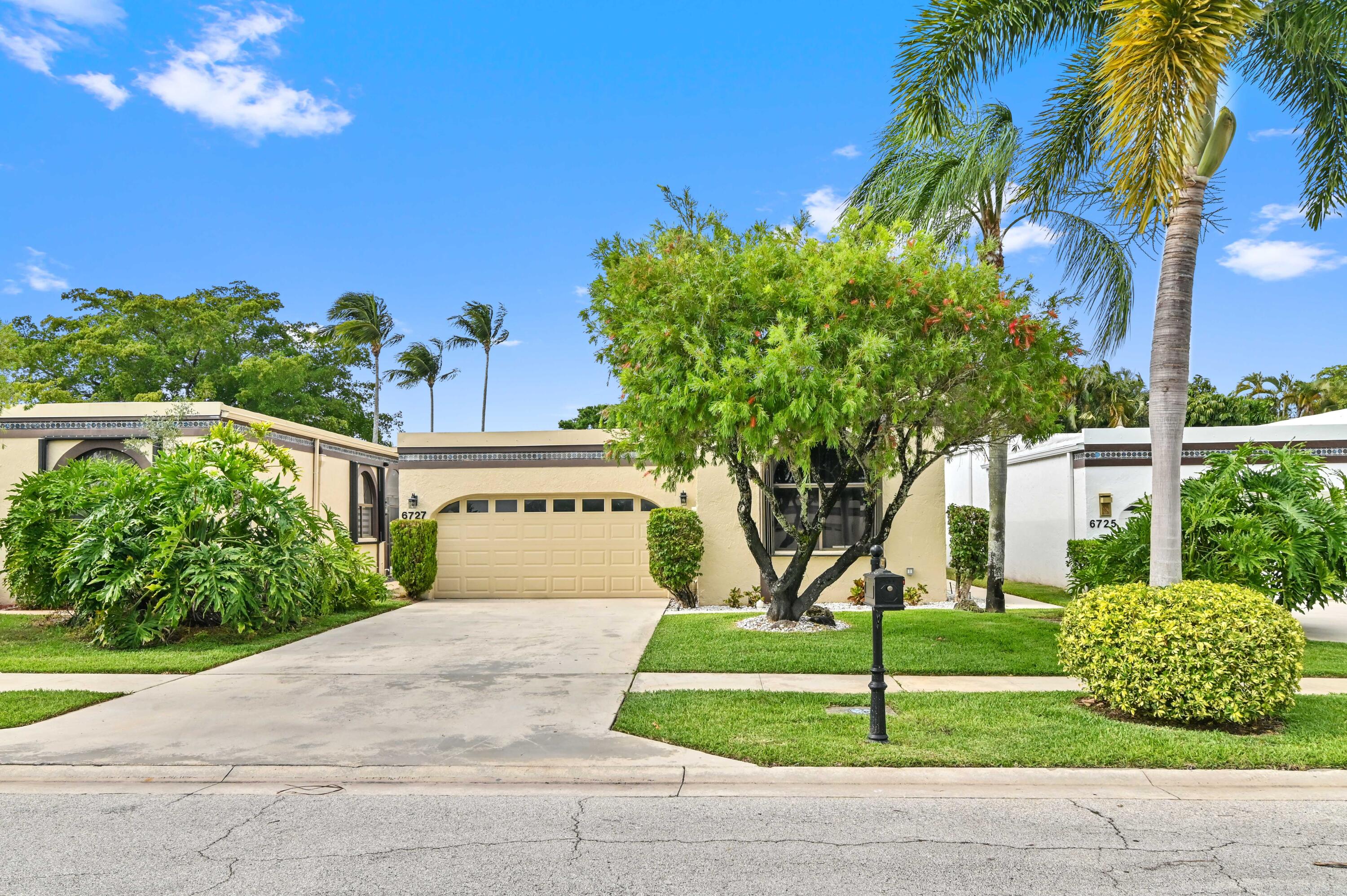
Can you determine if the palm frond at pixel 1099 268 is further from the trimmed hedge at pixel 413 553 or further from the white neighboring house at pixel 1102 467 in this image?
the trimmed hedge at pixel 413 553

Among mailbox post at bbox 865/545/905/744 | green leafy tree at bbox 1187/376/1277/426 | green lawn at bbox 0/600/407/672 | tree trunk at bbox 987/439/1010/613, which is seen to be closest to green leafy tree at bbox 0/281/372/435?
green lawn at bbox 0/600/407/672

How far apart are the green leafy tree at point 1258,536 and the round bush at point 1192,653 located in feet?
12.4

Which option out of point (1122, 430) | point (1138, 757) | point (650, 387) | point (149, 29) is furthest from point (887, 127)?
point (149, 29)

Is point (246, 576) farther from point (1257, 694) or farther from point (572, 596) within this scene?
point (1257, 694)

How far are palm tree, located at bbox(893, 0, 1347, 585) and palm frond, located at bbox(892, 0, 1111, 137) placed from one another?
0.02 meters

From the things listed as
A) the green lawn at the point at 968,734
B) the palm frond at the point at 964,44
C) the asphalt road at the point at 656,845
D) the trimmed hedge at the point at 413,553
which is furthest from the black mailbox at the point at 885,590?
the trimmed hedge at the point at 413,553

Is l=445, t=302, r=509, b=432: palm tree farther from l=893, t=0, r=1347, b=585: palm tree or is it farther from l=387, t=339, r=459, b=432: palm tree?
l=893, t=0, r=1347, b=585: palm tree

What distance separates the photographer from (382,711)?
760 cm

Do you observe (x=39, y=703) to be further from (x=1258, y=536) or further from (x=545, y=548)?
(x=1258, y=536)

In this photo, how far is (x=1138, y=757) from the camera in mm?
5848

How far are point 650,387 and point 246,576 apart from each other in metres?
6.33

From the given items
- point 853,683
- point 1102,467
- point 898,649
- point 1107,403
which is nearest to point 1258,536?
point 898,649

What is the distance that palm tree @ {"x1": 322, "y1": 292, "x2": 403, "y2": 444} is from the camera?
34.7m

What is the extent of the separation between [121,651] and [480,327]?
26355 mm
